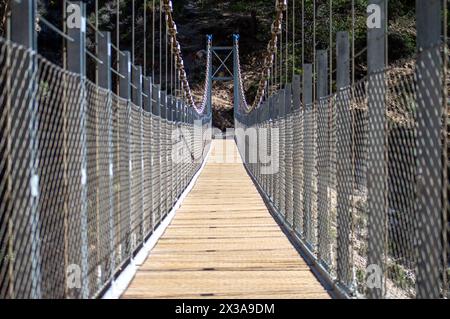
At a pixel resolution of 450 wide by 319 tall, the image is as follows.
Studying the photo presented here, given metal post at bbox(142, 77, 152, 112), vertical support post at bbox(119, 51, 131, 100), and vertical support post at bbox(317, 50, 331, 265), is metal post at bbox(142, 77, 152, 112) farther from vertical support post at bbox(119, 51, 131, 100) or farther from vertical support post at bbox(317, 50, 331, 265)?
vertical support post at bbox(317, 50, 331, 265)

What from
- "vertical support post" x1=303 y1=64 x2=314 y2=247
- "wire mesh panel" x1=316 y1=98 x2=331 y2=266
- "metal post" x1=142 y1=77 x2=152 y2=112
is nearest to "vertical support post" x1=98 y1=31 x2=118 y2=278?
"wire mesh panel" x1=316 y1=98 x2=331 y2=266

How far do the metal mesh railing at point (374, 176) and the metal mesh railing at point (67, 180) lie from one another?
3.25 ft

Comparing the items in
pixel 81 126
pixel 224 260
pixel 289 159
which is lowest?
pixel 224 260

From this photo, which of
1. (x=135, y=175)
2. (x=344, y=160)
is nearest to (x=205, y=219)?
(x=135, y=175)

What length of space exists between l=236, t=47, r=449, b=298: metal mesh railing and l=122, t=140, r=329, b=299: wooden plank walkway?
0.18 meters

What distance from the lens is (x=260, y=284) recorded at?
390 cm

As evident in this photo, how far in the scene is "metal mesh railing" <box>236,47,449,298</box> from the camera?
79.9 inches

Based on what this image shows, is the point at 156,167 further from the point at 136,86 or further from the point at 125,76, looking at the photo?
the point at 125,76

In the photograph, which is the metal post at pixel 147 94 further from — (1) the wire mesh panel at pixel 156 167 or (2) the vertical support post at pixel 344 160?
(2) the vertical support post at pixel 344 160

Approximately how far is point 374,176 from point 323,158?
1.47 meters

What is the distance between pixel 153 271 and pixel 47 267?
→ 185 centimetres

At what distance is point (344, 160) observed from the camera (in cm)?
344
